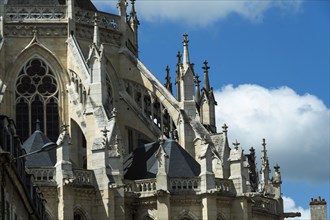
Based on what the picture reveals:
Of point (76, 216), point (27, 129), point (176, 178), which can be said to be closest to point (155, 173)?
point (176, 178)

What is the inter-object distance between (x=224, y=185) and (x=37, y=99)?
39.7ft

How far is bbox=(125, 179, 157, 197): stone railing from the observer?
2133 inches

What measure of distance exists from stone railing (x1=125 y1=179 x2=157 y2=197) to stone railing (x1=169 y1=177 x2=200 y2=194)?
95 cm

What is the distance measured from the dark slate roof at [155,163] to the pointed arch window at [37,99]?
551 centimetres

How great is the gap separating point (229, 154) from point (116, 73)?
9455 mm

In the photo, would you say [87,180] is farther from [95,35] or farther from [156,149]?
[95,35]

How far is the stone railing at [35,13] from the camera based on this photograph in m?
62.1

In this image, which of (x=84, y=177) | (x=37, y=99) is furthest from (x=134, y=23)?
(x=84, y=177)

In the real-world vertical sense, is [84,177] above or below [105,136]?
below

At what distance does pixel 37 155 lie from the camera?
53625 millimetres

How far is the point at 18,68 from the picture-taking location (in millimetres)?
61219

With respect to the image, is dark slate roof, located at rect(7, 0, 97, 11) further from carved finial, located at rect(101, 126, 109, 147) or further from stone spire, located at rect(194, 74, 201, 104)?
carved finial, located at rect(101, 126, 109, 147)

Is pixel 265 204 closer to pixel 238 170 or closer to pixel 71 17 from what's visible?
pixel 238 170

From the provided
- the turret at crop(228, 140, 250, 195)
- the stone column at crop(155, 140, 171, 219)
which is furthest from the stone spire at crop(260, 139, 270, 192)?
the stone column at crop(155, 140, 171, 219)
